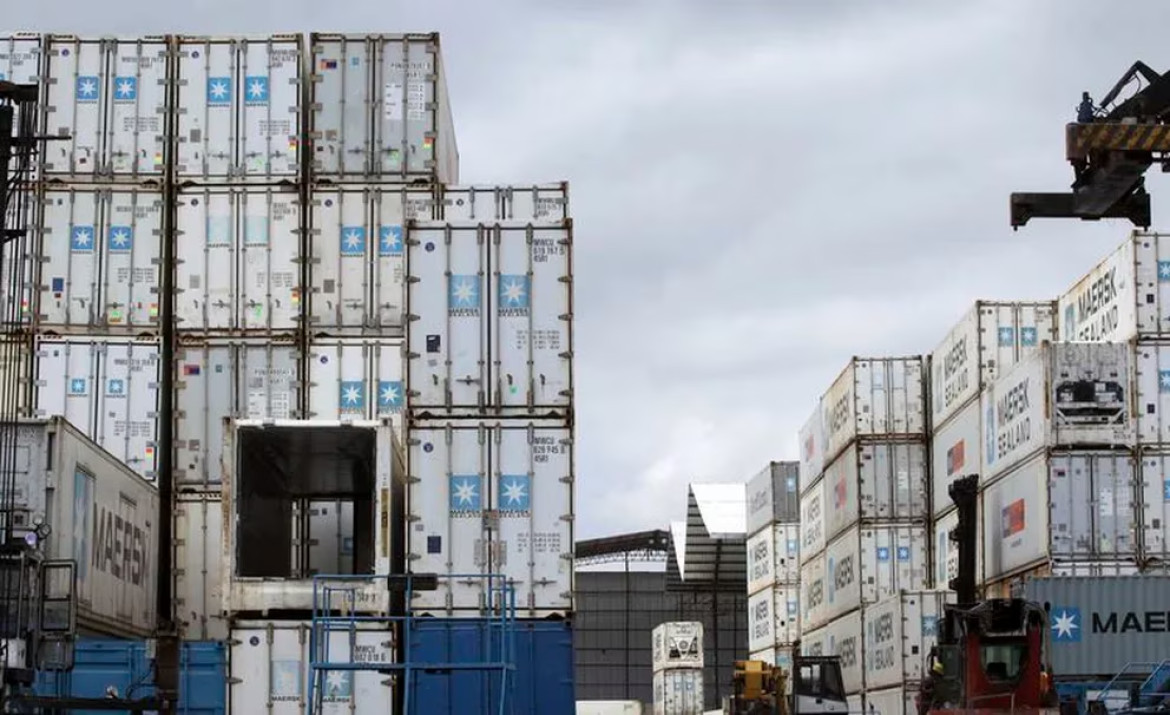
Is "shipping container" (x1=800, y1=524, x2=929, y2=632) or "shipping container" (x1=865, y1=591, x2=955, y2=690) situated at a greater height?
"shipping container" (x1=800, y1=524, x2=929, y2=632)

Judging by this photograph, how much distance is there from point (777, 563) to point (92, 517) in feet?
132

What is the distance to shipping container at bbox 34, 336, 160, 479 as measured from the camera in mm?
27016

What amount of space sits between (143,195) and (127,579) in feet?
20.0

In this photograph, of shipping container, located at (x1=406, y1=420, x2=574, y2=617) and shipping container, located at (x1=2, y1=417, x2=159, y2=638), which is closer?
shipping container, located at (x1=2, y1=417, x2=159, y2=638)

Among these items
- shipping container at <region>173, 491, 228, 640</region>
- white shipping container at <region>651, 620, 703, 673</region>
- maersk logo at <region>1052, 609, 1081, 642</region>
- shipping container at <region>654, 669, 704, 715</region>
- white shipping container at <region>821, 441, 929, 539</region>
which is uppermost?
white shipping container at <region>821, 441, 929, 539</region>

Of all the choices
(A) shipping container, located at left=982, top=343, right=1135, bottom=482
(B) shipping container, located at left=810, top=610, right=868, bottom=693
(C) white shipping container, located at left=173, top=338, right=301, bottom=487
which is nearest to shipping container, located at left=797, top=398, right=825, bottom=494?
(B) shipping container, located at left=810, top=610, right=868, bottom=693

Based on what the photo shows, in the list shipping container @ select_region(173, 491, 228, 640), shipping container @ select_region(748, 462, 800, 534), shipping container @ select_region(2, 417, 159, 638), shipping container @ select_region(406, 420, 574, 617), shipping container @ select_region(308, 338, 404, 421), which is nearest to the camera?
shipping container @ select_region(2, 417, 159, 638)

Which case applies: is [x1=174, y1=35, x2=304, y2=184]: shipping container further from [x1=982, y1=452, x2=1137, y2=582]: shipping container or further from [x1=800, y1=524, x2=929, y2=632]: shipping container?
[x1=800, y1=524, x2=929, y2=632]: shipping container

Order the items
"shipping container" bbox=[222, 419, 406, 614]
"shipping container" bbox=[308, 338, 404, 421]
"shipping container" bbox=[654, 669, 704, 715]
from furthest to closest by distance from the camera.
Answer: "shipping container" bbox=[654, 669, 704, 715]
"shipping container" bbox=[308, 338, 404, 421]
"shipping container" bbox=[222, 419, 406, 614]

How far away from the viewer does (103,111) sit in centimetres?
2819

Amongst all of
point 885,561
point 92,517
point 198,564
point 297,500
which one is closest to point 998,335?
point 885,561

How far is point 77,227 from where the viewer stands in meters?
27.8

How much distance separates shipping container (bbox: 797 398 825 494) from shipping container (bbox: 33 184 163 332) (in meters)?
24.6

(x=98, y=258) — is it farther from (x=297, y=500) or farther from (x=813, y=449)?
(x=813, y=449)
